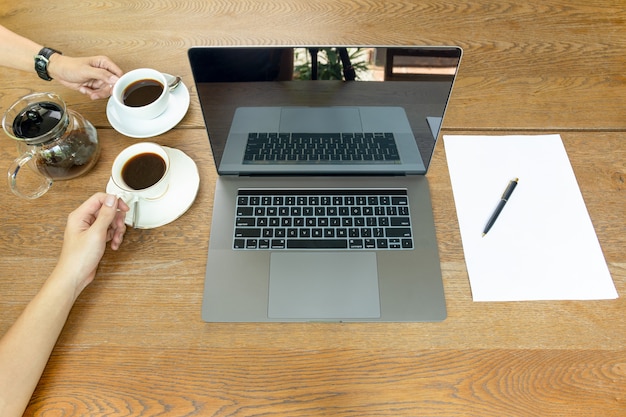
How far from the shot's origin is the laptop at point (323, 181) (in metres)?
0.60

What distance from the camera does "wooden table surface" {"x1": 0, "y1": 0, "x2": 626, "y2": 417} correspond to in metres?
0.60

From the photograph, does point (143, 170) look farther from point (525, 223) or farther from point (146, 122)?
point (525, 223)

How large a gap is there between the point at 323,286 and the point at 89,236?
39 centimetres

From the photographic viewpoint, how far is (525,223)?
735mm

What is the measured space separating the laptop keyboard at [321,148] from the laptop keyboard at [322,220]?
6 centimetres

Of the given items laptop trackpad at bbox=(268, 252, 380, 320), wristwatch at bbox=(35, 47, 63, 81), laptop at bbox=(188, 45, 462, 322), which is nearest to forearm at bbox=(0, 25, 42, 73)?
wristwatch at bbox=(35, 47, 63, 81)

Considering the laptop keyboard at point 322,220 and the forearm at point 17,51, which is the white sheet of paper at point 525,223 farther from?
the forearm at point 17,51

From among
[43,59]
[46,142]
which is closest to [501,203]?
[46,142]

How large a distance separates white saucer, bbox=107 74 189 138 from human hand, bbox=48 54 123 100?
0.05 meters

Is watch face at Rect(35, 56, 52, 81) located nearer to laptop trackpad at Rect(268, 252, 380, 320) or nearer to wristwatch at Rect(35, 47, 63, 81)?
wristwatch at Rect(35, 47, 63, 81)

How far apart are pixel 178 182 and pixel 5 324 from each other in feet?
1.18

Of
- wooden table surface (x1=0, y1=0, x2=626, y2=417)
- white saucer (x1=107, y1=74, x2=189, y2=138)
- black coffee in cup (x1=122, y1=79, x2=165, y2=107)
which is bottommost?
wooden table surface (x1=0, y1=0, x2=626, y2=417)

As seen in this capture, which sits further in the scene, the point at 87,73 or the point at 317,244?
the point at 87,73

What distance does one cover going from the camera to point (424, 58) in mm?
576
